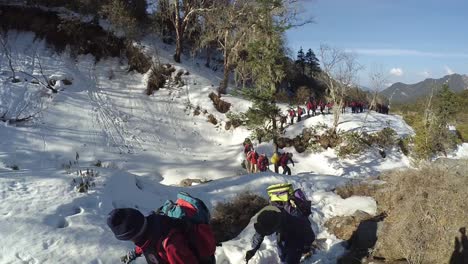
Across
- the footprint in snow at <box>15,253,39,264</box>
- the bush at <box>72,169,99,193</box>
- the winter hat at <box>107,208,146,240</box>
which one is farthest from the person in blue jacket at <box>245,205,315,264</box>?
the bush at <box>72,169,99,193</box>

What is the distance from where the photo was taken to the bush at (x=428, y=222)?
6.16m

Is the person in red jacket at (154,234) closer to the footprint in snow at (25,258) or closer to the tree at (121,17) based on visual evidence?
the footprint in snow at (25,258)

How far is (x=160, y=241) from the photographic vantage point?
3.25 meters

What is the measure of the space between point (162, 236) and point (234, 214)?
228 inches

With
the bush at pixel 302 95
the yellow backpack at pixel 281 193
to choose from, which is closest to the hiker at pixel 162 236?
the yellow backpack at pixel 281 193

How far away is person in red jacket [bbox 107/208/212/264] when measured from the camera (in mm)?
3031

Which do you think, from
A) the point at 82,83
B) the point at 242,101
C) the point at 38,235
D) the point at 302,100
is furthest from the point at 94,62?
the point at 38,235

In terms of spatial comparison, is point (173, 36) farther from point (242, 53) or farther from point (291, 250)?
point (291, 250)

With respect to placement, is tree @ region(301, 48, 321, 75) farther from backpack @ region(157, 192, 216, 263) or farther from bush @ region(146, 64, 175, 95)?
backpack @ region(157, 192, 216, 263)

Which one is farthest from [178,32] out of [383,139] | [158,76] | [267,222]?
[267,222]

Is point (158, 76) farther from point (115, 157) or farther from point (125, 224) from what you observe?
point (125, 224)

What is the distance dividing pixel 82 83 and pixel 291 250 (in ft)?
71.4

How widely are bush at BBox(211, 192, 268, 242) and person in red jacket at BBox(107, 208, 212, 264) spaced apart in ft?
15.9

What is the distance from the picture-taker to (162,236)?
10.7ft
